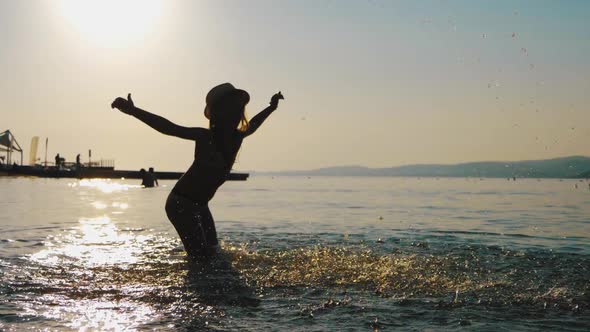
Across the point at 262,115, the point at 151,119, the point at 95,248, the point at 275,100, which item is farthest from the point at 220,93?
the point at 95,248

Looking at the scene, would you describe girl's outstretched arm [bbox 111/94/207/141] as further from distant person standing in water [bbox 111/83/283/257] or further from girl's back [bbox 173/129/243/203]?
girl's back [bbox 173/129/243/203]

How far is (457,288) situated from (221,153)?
128 inches

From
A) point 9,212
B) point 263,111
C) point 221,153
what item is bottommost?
point 9,212

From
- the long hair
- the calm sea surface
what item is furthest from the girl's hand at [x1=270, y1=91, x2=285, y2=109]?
the calm sea surface

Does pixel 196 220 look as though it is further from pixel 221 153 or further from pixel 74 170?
pixel 74 170

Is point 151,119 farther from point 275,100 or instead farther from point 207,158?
point 275,100

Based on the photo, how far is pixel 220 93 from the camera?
259 inches

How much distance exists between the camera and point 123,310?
4711 millimetres

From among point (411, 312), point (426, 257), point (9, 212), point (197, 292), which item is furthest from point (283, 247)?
point (9, 212)

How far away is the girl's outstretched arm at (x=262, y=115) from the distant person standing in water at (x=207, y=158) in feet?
0.05

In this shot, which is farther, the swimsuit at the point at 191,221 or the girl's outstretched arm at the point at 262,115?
the girl's outstretched arm at the point at 262,115

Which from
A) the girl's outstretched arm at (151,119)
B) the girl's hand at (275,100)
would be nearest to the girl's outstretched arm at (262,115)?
the girl's hand at (275,100)

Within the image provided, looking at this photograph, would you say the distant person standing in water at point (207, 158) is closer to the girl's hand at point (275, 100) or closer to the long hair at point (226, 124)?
the long hair at point (226, 124)

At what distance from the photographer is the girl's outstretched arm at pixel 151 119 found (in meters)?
5.94
